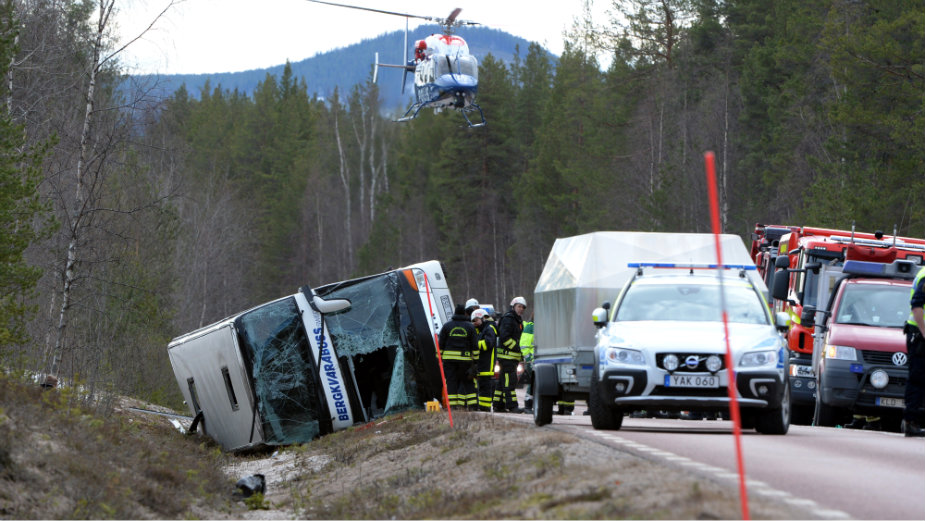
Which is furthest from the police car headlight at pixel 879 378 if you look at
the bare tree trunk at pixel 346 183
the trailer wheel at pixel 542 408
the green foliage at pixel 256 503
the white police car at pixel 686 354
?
the bare tree trunk at pixel 346 183

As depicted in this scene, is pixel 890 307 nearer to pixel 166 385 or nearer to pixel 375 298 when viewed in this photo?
pixel 375 298

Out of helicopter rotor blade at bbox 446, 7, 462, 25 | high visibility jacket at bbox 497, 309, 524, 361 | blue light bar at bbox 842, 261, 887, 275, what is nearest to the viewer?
blue light bar at bbox 842, 261, 887, 275

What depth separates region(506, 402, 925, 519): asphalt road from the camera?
930 cm

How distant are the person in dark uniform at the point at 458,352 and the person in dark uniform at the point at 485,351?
30 cm

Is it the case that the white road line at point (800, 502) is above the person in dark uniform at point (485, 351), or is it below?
above

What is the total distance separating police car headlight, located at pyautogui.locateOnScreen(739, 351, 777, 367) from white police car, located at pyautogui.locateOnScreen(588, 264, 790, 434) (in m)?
0.01

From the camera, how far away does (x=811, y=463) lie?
1188 centimetres

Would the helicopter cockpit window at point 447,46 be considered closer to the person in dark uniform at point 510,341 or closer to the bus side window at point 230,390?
the person in dark uniform at point 510,341

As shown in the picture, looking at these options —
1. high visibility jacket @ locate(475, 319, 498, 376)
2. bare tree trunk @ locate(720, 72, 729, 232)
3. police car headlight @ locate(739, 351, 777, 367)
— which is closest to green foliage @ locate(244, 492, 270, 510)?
police car headlight @ locate(739, 351, 777, 367)

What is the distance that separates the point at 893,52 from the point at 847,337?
19580 millimetres

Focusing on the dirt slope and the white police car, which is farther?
the white police car

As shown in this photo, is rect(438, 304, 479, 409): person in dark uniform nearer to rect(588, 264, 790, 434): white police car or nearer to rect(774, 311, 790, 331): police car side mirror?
rect(588, 264, 790, 434): white police car

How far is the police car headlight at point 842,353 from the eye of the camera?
65.8ft

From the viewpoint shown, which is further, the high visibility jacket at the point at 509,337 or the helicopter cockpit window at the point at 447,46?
the helicopter cockpit window at the point at 447,46
